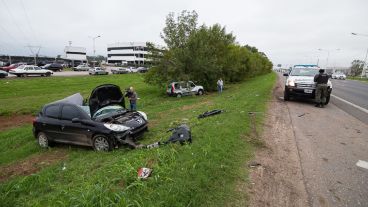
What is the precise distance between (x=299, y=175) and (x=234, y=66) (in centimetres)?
2604

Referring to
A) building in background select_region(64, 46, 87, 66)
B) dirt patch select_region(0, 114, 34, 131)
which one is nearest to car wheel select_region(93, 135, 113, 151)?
dirt patch select_region(0, 114, 34, 131)

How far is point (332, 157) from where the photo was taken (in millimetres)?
5438

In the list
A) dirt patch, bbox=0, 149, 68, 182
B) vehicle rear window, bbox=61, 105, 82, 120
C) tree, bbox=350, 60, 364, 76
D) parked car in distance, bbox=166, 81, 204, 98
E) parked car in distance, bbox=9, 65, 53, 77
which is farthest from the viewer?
tree, bbox=350, 60, 364, 76

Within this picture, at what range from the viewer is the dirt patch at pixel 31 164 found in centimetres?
674

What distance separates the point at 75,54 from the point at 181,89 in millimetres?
102269

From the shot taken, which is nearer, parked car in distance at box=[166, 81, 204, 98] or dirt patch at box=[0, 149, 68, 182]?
dirt patch at box=[0, 149, 68, 182]

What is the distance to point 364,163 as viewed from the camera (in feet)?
17.0

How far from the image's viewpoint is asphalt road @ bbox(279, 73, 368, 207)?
394cm

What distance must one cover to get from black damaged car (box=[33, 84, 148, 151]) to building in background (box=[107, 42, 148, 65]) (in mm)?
110347

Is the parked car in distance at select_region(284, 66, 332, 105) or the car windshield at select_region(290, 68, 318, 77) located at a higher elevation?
the car windshield at select_region(290, 68, 318, 77)

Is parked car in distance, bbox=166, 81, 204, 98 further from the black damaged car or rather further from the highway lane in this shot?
the black damaged car

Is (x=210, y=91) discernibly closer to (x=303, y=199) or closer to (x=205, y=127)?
(x=205, y=127)

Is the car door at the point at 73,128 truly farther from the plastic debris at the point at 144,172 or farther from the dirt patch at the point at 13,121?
the dirt patch at the point at 13,121

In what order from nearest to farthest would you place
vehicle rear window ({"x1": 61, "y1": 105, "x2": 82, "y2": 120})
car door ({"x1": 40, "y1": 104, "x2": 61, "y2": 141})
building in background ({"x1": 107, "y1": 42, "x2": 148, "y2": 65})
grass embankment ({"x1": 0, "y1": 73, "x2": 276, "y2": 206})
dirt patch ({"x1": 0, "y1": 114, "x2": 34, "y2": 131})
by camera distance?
grass embankment ({"x1": 0, "y1": 73, "x2": 276, "y2": 206}) < vehicle rear window ({"x1": 61, "y1": 105, "x2": 82, "y2": 120}) < car door ({"x1": 40, "y1": 104, "x2": 61, "y2": 141}) < dirt patch ({"x1": 0, "y1": 114, "x2": 34, "y2": 131}) < building in background ({"x1": 107, "y1": 42, "x2": 148, "y2": 65})
